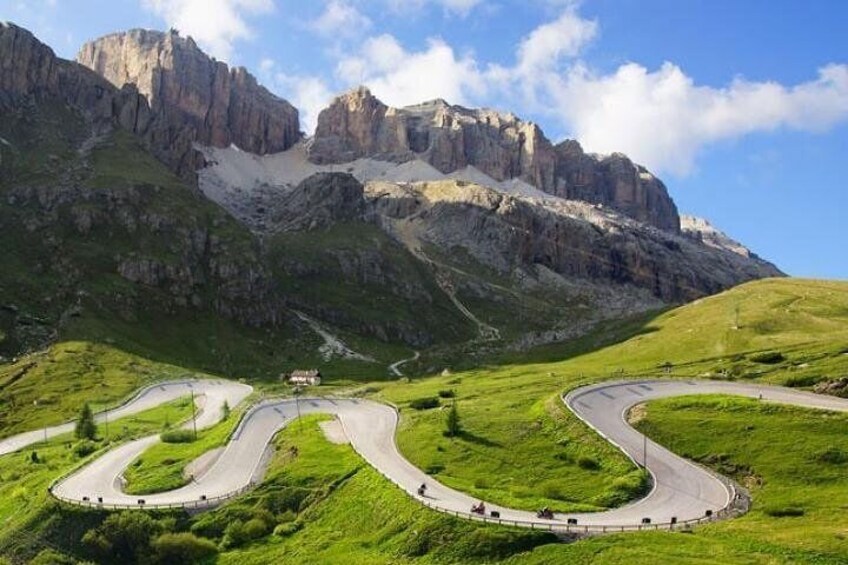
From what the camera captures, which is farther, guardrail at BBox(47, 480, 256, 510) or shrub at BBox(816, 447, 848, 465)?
shrub at BBox(816, 447, 848, 465)

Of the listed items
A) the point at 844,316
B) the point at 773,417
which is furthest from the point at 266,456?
the point at 844,316

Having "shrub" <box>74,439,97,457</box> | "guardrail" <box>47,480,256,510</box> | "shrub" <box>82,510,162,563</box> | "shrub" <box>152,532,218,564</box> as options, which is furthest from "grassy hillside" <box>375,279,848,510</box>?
"shrub" <box>74,439,97,457</box>

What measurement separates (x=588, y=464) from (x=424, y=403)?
4311 cm

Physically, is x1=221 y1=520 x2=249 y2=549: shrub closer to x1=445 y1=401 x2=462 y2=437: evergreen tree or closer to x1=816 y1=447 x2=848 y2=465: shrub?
x1=445 y1=401 x2=462 y2=437: evergreen tree

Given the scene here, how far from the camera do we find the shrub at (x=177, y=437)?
112500 millimetres

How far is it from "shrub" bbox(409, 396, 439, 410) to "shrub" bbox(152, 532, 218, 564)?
52005 millimetres

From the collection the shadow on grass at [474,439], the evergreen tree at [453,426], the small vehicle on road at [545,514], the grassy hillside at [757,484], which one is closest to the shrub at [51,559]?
the grassy hillside at [757,484]

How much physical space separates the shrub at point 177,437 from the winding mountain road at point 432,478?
241cm

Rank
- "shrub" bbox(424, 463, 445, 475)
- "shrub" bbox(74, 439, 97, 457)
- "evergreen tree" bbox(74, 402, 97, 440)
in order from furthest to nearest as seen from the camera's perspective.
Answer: "evergreen tree" bbox(74, 402, 97, 440), "shrub" bbox(74, 439, 97, 457), "shrub" bbox(424, 463, 445, 475)

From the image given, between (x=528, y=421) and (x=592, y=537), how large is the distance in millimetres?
38600

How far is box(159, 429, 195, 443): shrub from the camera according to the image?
369ft

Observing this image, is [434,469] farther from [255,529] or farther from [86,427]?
[86,427]

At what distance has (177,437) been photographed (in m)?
113

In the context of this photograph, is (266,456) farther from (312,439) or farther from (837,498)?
(837,498)
